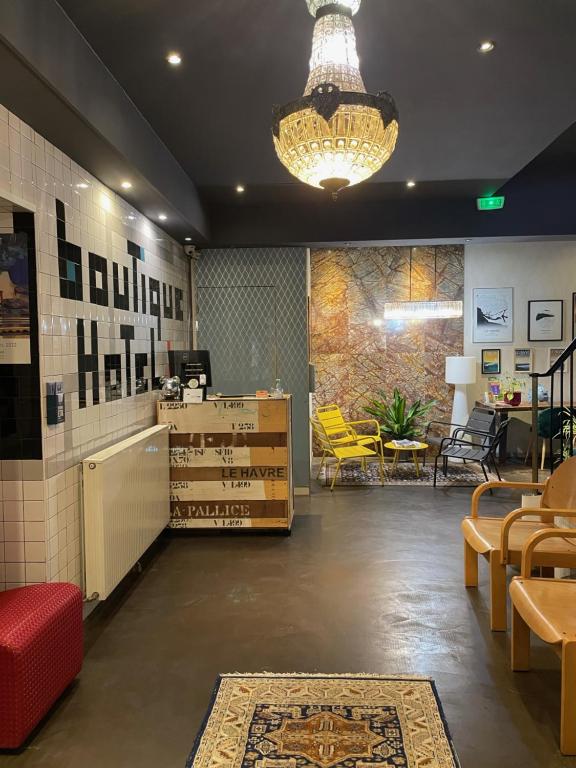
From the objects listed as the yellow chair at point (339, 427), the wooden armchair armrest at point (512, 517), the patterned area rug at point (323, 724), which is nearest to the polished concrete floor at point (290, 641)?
the patterned area rug at point (323, 724)

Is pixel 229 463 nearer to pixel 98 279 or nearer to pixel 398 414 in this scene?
pixel 98 279

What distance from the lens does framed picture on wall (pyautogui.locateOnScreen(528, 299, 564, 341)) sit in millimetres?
8195

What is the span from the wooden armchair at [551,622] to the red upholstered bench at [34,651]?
2000mm

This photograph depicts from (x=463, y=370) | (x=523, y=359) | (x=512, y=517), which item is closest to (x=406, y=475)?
(x=463, y=370)

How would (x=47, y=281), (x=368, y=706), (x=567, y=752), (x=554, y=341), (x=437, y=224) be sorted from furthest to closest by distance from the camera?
1. (x=554, y=341)
2. (x=437, y=224)
3. (x=47, y=281)
4. (x=368, y=706)
5. (x=567, y=752)

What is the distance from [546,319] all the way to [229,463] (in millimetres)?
5391

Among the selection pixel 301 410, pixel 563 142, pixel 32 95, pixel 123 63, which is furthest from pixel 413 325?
pixel 32 95

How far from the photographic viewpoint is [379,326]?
8.27m

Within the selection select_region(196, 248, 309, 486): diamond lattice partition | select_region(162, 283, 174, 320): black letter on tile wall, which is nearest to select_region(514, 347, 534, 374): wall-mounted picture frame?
select_region(196, 248, 309, 486): diamond lattice partition

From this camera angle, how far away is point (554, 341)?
8.24 metres

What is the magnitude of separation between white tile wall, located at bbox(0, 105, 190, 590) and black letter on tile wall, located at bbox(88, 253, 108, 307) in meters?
0.05

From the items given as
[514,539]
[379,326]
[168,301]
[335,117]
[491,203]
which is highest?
[491,203]

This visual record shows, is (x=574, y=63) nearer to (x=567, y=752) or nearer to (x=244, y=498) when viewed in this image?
(x=567, y=752)

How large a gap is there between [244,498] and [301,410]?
1.61 metres
